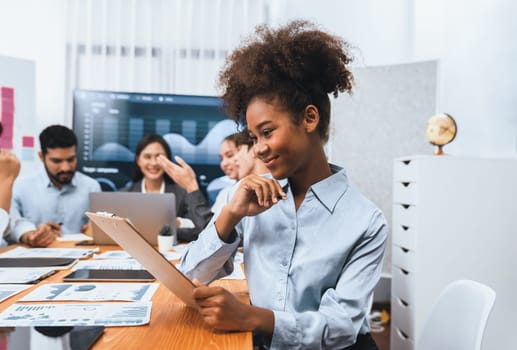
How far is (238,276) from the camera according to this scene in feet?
4.31

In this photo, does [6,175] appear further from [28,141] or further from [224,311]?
[28,141]

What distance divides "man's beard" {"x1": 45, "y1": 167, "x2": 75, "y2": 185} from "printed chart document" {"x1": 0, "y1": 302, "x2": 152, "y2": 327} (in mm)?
1900

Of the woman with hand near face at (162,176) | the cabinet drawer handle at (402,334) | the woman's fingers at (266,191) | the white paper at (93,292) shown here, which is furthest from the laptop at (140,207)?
the cabinet drawer handle at (402,334)

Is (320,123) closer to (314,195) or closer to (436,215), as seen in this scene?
(314,195)

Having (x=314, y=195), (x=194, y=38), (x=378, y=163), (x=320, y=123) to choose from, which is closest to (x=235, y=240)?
(x=314, y=195)

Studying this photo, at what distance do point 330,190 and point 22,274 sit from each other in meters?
0.82

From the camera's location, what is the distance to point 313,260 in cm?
97

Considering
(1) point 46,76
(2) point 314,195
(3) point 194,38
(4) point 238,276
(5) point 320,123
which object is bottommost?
(4) point 238,276

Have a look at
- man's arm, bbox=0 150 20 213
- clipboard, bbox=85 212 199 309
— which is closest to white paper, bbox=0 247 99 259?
man's arm, bbox=0 150 20 213

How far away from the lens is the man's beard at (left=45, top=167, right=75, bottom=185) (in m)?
2.69

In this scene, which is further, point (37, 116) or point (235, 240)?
point (37, 116)

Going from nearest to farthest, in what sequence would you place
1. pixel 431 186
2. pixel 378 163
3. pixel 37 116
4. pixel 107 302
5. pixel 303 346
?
pixel 303 346
pixel 107 302
pixel 431 186
pixel 378 163
pixel 37 116

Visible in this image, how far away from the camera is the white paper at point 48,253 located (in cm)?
151

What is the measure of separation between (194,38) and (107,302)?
→ 9.71ft
